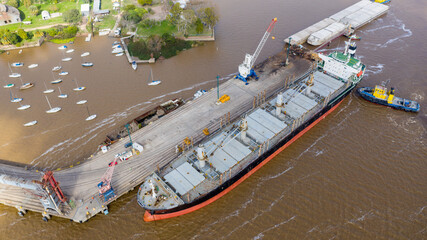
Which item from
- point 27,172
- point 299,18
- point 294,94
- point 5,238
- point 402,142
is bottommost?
point 5,238

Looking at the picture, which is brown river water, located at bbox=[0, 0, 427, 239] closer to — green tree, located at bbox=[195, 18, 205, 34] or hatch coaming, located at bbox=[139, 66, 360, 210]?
hatch coaming, located at bbox=[139, 66, 360, 210]

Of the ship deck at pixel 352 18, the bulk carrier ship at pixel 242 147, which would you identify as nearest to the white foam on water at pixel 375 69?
the bulk carrier ship at pixel 242 147

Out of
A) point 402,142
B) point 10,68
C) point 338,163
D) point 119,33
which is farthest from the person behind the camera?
point 119,33

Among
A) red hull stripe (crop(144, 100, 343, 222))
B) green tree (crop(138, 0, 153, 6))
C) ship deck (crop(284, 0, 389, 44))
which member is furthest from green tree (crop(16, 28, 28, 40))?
ship deck (crop(284, 0, 389, 44))

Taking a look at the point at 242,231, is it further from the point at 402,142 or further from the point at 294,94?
the point at 402,142

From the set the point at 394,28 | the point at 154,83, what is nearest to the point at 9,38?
the point at 154,83

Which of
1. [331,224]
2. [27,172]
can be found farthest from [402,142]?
[27,172]
